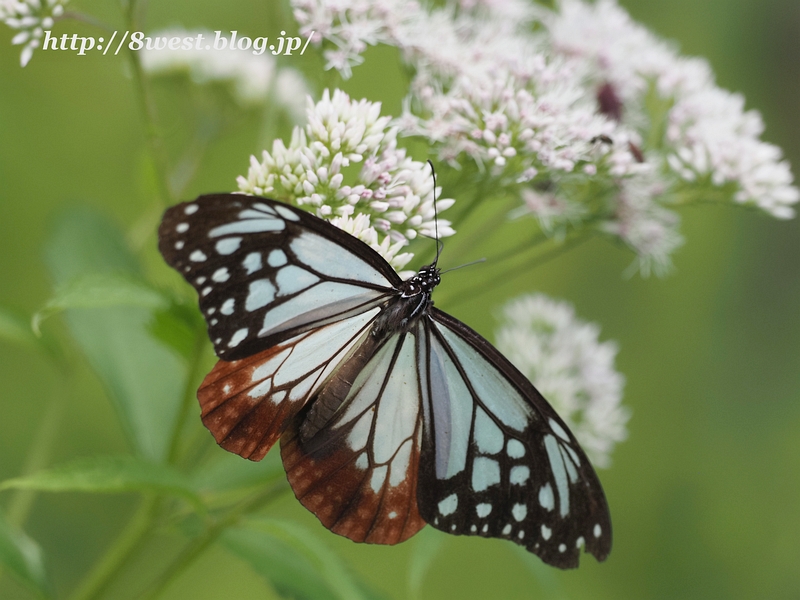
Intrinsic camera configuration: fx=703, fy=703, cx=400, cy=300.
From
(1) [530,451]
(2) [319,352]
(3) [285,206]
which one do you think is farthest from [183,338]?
(1) [530,451]

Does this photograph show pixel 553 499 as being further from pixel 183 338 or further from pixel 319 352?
pixel 183 338

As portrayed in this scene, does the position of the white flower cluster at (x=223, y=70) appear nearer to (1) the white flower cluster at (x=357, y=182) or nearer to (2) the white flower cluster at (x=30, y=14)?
(2) the white flower cluster at (x=30, y=14)

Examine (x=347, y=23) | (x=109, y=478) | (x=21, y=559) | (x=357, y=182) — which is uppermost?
(x=347, y=23)

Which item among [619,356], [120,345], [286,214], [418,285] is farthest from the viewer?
[619,356]

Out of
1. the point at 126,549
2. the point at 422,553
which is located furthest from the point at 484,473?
the point at 126,549

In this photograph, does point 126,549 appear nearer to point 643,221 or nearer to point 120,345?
point 120,345

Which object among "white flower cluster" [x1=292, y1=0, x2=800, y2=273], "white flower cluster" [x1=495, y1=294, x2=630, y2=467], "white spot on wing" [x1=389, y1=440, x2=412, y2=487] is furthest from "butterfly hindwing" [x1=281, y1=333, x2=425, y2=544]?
"white flower cluster" [x1=495, y1=294, x2=630, y2=467]
